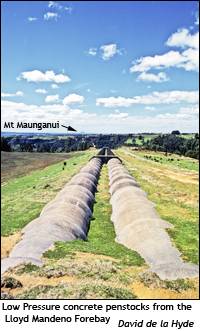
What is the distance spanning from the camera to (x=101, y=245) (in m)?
28.3

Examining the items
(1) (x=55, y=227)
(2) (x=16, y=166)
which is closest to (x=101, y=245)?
(1) (x=55, y=227)

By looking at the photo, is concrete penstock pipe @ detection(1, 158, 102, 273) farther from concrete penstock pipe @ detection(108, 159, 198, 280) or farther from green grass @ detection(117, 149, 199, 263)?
green grass @ detection(117, 149, 199, 263)

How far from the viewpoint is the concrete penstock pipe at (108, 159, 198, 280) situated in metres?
23.0

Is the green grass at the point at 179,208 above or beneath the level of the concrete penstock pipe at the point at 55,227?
beneath

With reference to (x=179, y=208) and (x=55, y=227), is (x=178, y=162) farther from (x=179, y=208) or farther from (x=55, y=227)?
(x=55, y=227)

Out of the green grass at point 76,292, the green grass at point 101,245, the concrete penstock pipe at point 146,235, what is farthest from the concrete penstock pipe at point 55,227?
the green grass at point 76,292

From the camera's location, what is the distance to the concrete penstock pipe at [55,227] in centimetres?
2197

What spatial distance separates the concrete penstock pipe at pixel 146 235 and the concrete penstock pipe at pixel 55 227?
3.03 metres

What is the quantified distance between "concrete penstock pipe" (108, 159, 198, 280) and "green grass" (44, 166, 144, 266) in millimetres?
634

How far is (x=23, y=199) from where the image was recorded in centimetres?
4588

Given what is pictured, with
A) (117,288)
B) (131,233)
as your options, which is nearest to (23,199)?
(131,233)
